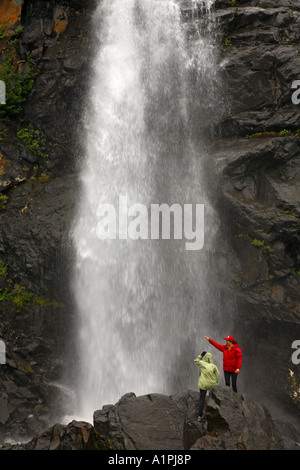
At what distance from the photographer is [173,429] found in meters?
8.41

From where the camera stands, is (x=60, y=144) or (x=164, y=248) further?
(x=60, y=144)

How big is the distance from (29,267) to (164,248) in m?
5.61

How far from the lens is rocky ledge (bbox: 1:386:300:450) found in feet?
24.6

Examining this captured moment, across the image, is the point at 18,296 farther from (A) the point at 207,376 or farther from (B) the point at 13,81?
(B) the point at 13,81

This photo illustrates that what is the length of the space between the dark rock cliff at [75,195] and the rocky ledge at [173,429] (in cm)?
338

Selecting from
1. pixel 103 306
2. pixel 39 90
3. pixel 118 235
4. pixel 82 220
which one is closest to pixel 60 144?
pixel 39 90

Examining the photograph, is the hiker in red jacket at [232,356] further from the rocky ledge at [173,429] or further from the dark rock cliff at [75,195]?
the dark rock cliff at [75,195]

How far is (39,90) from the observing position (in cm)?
1611

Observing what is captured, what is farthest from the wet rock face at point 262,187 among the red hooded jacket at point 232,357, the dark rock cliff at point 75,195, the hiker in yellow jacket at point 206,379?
the hiker in yellow jacket at point 206,379

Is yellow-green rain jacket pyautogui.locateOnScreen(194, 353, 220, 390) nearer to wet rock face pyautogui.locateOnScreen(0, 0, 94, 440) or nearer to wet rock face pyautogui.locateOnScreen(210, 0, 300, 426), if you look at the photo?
wet rock face pyautogui.locateOnScreen(210, 0, 300, 426)

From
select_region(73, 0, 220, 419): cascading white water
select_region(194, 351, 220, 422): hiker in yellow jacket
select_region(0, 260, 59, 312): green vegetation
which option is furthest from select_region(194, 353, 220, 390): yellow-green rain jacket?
select_region(0, 260, 59, 312): green vegetation

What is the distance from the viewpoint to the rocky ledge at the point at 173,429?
7484mm

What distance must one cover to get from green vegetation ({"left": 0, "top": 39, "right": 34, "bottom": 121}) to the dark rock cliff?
0.09 m
